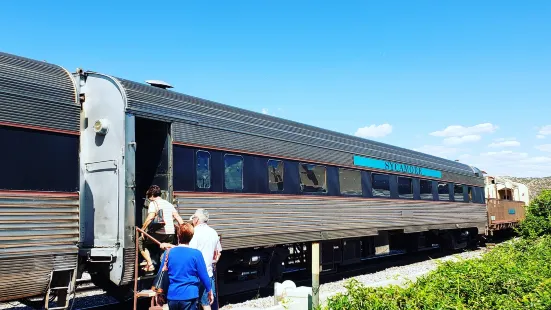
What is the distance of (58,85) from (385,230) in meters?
10.6

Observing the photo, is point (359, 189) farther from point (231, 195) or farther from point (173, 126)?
point (173, 126)

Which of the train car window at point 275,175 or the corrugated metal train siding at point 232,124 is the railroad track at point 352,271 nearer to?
the train car window at point 275,175

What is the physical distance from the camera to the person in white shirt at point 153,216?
8.20 m

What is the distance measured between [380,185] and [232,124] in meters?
6.53

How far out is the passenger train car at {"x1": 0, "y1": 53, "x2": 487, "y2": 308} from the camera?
696 centimetres

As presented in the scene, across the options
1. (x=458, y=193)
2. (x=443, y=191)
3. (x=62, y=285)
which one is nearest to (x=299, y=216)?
(x=62, y=285)


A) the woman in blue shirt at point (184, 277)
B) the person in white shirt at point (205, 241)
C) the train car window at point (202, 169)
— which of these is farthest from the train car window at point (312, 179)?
the woman in blue shirt at point (184, 277)

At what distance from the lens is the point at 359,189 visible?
14.4 metres

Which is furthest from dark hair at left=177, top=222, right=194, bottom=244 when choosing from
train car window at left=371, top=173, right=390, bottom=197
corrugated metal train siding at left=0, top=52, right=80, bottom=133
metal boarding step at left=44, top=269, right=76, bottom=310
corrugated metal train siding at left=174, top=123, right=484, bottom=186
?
train car window at left=371, top=173, right=390, bottom=197

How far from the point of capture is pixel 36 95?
7.25 m

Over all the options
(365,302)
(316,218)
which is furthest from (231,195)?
(365,302)

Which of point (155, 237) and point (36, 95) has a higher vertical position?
point (36, 95)

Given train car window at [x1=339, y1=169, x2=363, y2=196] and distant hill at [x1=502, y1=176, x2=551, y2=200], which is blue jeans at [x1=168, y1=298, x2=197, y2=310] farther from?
distant hill at [x1=502, y1=176, x2=551, y2=200]

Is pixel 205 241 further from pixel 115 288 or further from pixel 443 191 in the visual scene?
pixel 443 191
